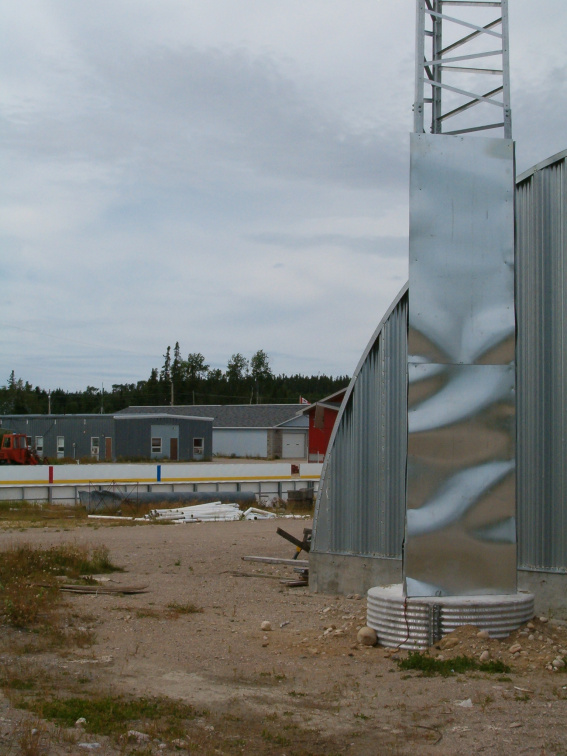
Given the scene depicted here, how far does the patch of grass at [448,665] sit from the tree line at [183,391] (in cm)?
10272

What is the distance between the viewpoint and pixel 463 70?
32.1 feet

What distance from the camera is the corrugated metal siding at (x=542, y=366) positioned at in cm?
1077

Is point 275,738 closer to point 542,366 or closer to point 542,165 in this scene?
point 542,366

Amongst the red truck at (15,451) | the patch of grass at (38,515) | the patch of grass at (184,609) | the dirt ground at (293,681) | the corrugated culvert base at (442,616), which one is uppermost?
the red truck at (15,451)

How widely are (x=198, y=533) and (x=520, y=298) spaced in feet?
46.2

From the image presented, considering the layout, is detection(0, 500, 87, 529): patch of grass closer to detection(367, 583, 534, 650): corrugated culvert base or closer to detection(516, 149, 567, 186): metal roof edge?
detection(367, 583, 534, 650): corrugated culvert base

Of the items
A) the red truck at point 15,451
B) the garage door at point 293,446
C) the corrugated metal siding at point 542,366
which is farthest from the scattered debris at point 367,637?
the garage door at point 293,446

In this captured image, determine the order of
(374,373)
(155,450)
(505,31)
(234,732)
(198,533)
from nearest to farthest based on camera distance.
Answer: (234,732)
(505,31)
(374,373)
(198,533)
(155,450)

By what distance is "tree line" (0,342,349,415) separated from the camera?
389 feet

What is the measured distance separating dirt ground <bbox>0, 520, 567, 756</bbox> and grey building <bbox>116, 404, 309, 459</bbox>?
53.0 m

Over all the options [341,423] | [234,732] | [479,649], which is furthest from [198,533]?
[234,732]

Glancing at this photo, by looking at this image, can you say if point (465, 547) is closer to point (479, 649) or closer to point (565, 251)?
point (479, 649)

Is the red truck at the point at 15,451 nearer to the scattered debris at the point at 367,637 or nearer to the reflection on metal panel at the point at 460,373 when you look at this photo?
the scattered debris at the point at 367,637

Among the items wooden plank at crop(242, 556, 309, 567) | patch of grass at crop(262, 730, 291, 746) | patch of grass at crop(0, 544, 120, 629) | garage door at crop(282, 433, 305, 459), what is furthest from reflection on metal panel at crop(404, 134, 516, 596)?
garage door at crop(282, 433, 305, 459)
